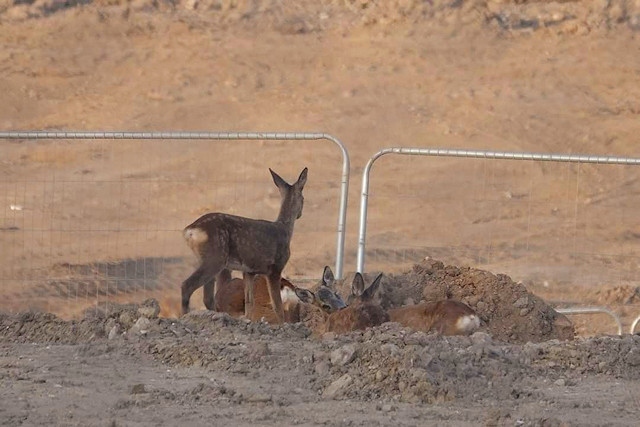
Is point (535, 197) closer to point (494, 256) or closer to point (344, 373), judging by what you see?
point (494, 256)

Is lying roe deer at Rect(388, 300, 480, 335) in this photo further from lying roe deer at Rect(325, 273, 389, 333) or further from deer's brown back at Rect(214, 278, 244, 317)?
deer's brown back at Rect(214, 278, 244, 317)

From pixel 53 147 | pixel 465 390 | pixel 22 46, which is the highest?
pixel 22 46

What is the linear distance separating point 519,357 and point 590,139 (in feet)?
67.5

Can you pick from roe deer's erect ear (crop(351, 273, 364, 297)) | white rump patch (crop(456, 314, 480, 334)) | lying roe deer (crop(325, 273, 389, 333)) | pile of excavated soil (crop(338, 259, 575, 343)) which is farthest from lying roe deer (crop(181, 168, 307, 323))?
white rump patch (crop(456, 314, 480, 334))

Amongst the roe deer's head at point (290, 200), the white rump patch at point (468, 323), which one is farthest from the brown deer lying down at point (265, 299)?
the white rump patch at point (468, 323)

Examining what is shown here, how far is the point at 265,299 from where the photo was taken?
14.6 metres

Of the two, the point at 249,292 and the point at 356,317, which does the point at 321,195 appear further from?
the point at 356,317

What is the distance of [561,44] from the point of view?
3369 cm

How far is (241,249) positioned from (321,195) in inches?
430

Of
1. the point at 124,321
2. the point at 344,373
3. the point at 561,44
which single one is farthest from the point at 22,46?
the point at 344,373

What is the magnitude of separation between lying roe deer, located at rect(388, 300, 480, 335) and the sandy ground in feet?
2.35

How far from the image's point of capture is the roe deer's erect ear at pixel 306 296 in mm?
13211

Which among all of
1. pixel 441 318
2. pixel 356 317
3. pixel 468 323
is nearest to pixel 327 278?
pixel 356 317

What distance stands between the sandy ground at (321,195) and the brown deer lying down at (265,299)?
53cm
